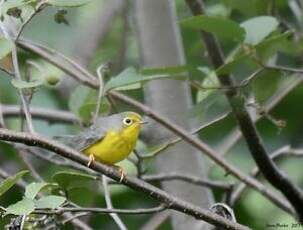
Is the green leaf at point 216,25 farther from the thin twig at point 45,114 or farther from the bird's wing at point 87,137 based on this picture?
the thin twig at point 45,114

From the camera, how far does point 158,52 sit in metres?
2.63

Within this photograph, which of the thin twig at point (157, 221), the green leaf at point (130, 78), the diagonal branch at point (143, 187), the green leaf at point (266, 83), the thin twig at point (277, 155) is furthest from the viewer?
the thin twig at point (157, 221)

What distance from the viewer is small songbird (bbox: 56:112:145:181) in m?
2.39

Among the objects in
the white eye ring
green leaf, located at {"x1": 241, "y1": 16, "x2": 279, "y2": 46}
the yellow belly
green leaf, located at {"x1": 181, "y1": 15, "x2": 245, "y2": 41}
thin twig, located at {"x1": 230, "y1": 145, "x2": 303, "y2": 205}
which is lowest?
thin twig, located at {"x1": 230, "y1": 145, "x2": 303, "y2": 205}

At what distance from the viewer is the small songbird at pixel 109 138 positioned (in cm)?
239

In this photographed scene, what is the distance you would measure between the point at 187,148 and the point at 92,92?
1.15ft

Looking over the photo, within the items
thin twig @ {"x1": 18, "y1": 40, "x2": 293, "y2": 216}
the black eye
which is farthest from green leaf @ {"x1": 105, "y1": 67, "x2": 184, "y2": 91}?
the black eye

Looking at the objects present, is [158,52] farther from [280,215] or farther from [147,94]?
[280,215]

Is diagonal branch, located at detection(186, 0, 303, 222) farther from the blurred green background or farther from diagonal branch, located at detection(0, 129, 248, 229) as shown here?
diagonal branch, located at detection(0, 129, 248, 229)

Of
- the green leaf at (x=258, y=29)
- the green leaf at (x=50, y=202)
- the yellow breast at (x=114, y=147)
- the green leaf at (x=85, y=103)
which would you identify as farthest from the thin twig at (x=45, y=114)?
the green leaf at (x=50, y=202)

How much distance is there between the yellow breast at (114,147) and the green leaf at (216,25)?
51 centimetres

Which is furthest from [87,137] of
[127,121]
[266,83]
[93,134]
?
[266,83]

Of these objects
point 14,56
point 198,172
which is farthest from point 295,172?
point 14,56

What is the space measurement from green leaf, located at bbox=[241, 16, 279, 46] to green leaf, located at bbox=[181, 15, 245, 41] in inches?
2.3
